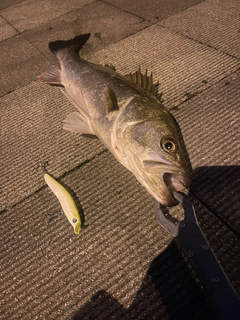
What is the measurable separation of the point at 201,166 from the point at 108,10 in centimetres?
459

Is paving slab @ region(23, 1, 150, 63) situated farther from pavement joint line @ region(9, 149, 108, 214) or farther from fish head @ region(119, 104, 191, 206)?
fish head @ region(119, 104, 191, 206)

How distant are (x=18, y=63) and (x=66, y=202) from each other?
131 inches

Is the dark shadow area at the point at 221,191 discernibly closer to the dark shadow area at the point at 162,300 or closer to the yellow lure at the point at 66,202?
the dark shadow area at the point at 162,300

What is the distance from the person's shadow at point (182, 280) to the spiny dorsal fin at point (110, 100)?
1.21 meters

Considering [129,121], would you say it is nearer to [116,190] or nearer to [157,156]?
[157,156]

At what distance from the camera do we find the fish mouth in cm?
227

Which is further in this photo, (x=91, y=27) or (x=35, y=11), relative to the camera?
(x=35, y=11)

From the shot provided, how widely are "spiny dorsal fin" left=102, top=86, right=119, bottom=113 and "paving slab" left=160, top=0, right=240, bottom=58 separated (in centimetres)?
231

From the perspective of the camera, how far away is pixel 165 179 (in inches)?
94.2

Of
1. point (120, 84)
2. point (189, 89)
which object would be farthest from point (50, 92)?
point (189, 89)

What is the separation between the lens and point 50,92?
4.27m

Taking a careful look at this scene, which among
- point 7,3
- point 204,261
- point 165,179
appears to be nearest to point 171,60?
point 165,179

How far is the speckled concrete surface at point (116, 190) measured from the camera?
2355mm

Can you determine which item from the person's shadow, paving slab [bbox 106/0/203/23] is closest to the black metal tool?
the person's shadow
